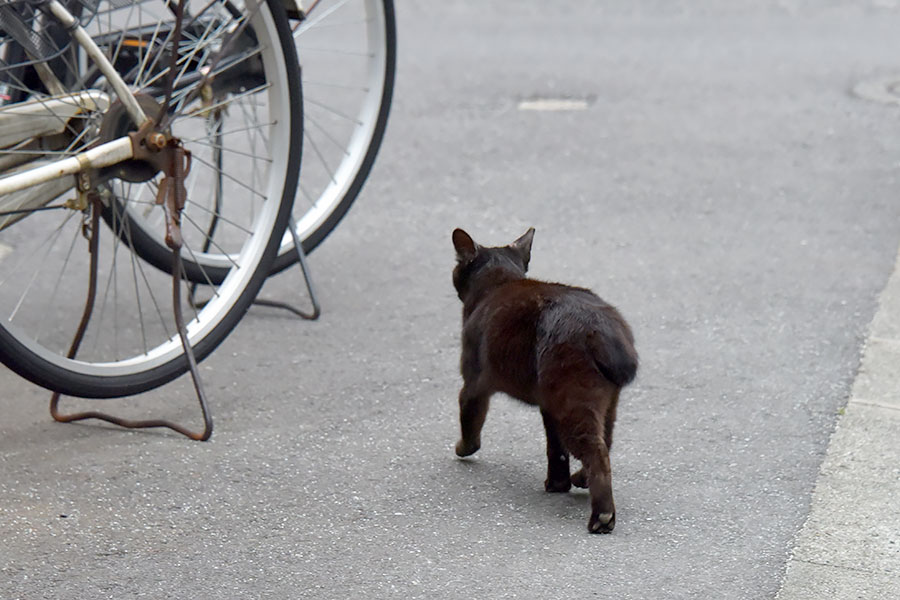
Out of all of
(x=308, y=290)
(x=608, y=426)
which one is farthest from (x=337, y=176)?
(x=608, y=426)

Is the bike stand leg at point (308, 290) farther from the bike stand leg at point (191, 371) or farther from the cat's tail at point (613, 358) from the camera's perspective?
the cat's tail at point (613, 358)

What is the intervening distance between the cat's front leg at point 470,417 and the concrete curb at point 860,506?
2.99ft

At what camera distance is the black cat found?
3.14 m

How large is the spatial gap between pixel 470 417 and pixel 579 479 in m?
0.36

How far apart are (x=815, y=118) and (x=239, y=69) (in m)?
3.80

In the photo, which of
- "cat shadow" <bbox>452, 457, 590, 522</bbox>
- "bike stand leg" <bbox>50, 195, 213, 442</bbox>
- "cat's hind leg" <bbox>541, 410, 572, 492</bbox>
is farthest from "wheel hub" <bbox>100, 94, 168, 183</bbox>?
"cat's hind leg" <bbox>541, 410, 572, 492</bbox>

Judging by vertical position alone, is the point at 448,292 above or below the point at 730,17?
below

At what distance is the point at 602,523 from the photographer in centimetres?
322

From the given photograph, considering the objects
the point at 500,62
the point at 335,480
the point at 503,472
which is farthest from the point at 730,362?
the point at 500,62

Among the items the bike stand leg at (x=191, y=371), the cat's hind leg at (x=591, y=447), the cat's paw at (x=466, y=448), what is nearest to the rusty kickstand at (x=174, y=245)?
the bike stand leg at (x=191, y=371)

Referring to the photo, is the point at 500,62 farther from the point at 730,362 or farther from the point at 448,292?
the point at 730,362

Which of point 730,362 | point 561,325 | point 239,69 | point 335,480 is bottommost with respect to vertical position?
point 335,480

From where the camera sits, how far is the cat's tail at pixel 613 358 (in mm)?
3115

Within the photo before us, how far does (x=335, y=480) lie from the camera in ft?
11.8
